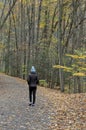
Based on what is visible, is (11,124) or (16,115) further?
(16,115)

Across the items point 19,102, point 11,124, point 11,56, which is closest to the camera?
point 11,124

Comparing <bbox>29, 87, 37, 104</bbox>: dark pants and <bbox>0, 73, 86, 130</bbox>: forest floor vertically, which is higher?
<bbox>29, 87, 37, 104</bbox>: dark pants

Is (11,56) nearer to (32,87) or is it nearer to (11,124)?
(32,87)

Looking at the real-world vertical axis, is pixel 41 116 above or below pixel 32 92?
below

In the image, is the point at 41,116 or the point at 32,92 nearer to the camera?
the point at 41,116

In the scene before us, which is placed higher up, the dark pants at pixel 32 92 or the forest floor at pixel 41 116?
the dark pants at pixel 32 92

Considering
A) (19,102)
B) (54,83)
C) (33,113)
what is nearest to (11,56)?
(54,83)

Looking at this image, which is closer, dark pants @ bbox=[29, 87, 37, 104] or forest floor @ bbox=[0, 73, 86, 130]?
forest floor @ bbox=[0, 73, 86, 130]

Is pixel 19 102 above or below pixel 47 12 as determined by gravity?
below

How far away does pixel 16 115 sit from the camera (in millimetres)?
13578

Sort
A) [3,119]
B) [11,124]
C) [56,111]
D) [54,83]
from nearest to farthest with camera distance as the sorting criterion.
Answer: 1. [11,124]
2. [3,119]
3. [56,111]
4. [54,83]

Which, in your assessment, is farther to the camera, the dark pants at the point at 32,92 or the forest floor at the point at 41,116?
the dark pants at the point at 32,92

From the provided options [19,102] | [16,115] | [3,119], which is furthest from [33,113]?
[19,102]

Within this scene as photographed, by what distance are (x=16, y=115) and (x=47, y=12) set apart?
24.6 metres
